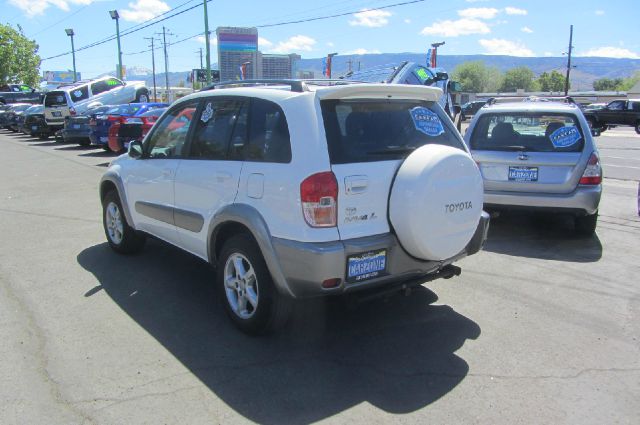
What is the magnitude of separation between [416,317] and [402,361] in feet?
2.54

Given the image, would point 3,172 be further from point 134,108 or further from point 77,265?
point 77,265

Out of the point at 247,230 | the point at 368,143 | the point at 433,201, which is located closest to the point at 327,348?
the point at 247,230

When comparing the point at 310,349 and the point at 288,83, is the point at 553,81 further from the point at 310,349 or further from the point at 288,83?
the point at 310,349

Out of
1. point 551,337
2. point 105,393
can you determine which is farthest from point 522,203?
point 105,393

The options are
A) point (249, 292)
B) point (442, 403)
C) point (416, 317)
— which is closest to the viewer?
point (442, 403)

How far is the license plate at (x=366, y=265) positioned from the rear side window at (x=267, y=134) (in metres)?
0.77

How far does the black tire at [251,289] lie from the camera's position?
366 centimetres

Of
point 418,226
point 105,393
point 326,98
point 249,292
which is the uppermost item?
point 326,98

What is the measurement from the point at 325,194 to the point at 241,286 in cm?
108

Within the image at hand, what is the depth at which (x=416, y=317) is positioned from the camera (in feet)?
14.0

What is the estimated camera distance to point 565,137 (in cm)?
641

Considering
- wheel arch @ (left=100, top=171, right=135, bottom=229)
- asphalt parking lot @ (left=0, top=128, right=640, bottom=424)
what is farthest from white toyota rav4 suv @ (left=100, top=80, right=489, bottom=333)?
wheel arch @ (left=100, top=171, right=135, bottom=229)

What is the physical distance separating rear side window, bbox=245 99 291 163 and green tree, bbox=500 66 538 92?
18132 cm

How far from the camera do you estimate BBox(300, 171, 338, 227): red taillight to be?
3.29 m
